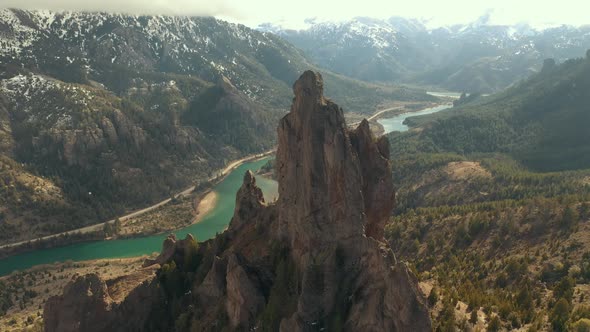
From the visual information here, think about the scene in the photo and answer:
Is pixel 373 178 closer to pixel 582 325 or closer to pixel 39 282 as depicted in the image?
pixel 582 325

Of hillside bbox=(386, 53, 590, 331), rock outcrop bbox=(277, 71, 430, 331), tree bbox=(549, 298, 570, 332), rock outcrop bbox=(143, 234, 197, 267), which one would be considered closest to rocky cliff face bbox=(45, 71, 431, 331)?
rock outcrop bbox=(277, 71, 430, 331)

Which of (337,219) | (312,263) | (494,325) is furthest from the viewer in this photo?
(337,219)

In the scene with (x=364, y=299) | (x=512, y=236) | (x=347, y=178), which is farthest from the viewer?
(x=512, y=236)

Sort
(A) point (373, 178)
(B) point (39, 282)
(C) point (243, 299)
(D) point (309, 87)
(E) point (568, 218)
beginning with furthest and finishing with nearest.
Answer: (B) point (39, 282) → (E) point (568, 218) → (A) point (373, 178) → (D) point (309, 87) → (C) point (243, 299)

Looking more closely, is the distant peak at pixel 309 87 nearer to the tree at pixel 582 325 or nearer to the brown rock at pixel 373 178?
the brown rock at pixel 373 178

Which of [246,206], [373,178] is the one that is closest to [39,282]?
[246,206]

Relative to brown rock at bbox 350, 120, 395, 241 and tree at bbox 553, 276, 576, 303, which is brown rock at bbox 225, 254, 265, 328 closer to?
brown rock at bbox 350, 120, 395, 241

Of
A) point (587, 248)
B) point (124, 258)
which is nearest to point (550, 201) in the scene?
point (587, 248)

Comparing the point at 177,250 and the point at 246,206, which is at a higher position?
the point at 246,206

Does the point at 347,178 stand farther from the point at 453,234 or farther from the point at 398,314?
the point at 453,234
